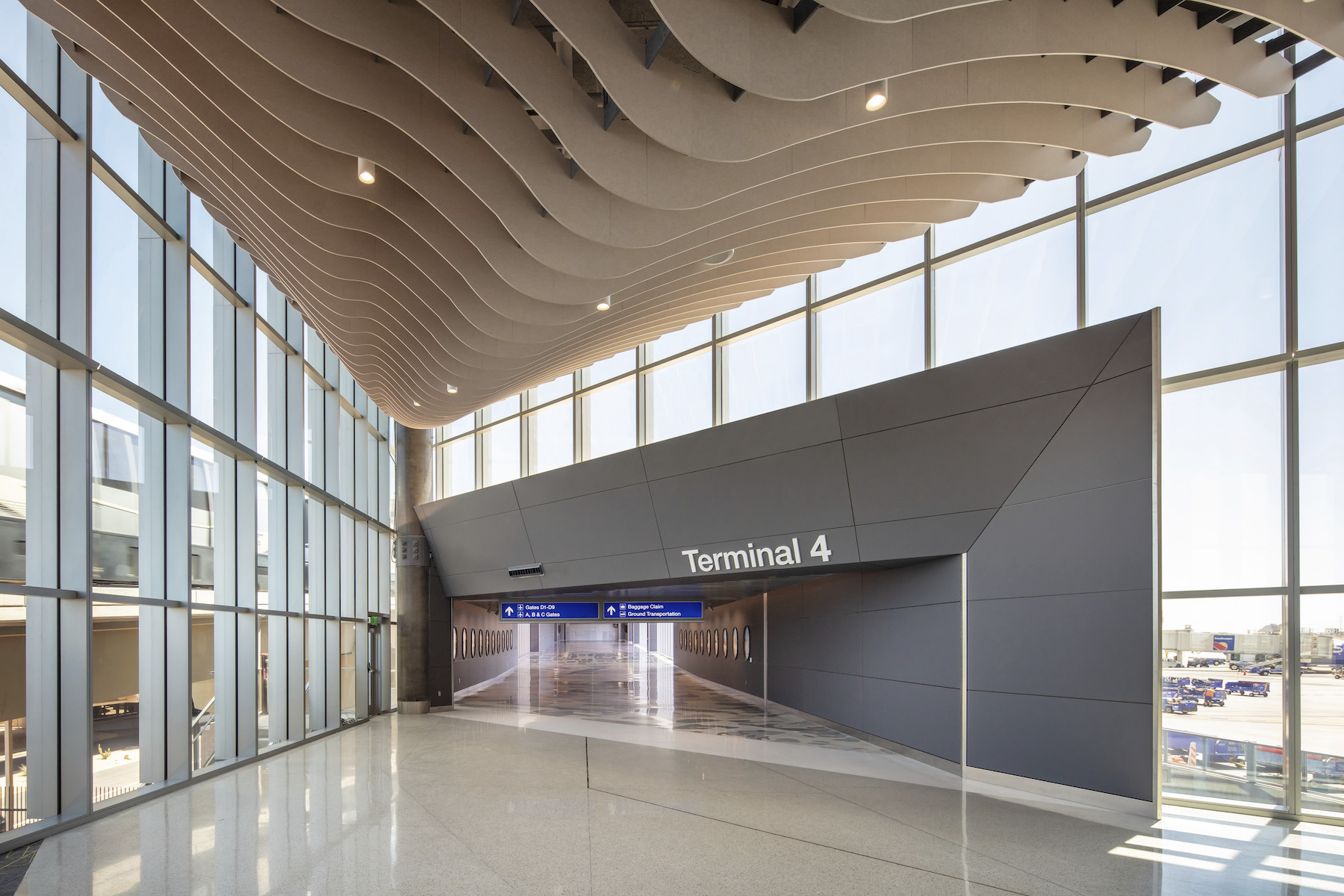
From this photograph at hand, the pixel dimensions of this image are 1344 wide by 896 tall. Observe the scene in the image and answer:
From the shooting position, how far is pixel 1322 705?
8.29 metres

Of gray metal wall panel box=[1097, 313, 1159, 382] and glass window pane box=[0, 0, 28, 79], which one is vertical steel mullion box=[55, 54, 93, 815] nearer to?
glass window pane box=[0, 0, 28, 79]

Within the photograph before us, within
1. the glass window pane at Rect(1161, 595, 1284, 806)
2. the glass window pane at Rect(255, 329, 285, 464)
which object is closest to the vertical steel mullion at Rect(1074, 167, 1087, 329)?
the glass window pane at Rect(1161, 595, 1284, 806)

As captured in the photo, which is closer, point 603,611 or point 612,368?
point 612,368

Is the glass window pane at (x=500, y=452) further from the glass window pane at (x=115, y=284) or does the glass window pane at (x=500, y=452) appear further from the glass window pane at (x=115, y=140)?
the glass window pane at (x=115, y=140)

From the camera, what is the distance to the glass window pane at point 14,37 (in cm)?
755

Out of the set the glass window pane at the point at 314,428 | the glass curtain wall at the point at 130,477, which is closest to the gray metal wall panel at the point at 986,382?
the glass curtain wall at the point at 130,477

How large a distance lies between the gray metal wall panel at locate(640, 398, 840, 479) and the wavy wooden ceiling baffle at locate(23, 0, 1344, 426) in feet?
11.4

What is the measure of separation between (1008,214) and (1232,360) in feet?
11.5

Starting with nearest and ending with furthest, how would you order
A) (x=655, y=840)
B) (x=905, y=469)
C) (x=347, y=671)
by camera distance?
(x=655, y=840) < (x=905, y=469) < (x=347, y=671)

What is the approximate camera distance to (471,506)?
19.1 meters

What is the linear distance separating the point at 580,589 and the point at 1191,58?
51.9 ft

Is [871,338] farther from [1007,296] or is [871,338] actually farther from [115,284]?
[115,284]

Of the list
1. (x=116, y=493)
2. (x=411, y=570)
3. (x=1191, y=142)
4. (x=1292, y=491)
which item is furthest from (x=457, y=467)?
(x=1292, y=491)

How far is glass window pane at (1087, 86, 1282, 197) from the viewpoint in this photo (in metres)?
9.12
